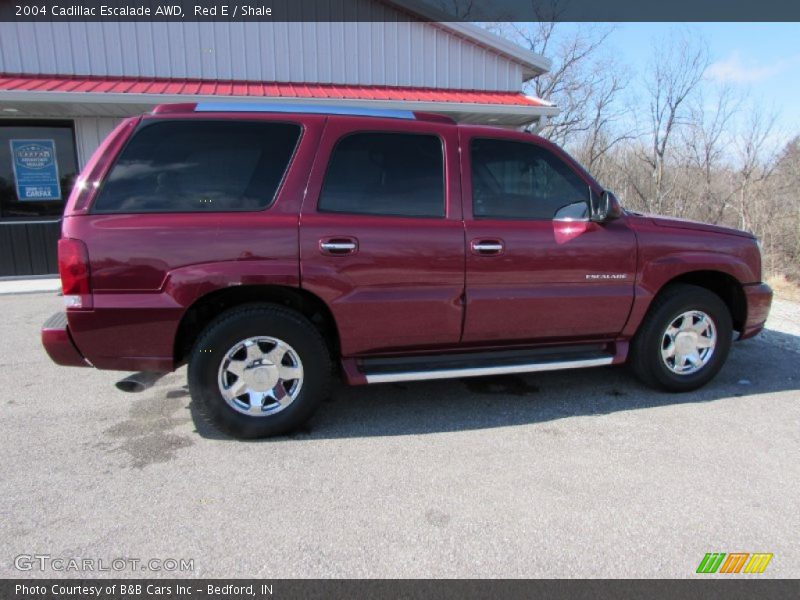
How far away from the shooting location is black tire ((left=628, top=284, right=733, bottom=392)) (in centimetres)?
400

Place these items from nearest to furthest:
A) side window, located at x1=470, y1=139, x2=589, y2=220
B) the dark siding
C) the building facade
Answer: side window, located at x1=470, y1=139, x2=589, y2=220 < the building facade < the dark siding

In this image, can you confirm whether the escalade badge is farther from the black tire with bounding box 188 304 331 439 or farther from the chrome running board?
the black tire with bounding box 188 304 331 439

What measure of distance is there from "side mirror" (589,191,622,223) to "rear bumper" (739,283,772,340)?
1.43 meters

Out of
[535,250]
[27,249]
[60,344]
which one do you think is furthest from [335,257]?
[27,249]

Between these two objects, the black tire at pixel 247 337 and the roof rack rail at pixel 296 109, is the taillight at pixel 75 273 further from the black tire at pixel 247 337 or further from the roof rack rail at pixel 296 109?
the roof rack rail at pixel 296 109

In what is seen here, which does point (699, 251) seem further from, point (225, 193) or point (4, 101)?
point (4, 101)

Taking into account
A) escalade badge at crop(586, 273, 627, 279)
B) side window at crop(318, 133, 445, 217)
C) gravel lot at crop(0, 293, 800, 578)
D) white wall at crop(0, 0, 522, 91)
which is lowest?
→ gravel lot at crop(0, 293, 800, 578)

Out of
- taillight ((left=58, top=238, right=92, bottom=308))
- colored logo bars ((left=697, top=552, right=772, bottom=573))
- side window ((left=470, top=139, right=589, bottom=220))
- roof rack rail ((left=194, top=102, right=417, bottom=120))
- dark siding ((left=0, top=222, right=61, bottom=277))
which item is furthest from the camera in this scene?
dark siding ((left=0, top=222, right=61, bottom=277))

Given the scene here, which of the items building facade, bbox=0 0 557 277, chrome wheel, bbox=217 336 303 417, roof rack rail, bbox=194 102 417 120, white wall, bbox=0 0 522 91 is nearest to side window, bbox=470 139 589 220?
roof rack rail, bbox=194 102 417 120

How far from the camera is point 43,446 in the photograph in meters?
3.32

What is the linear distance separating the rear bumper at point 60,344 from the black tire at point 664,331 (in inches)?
154

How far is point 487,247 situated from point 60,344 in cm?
272

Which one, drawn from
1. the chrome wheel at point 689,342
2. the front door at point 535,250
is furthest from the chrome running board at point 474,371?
the chrome wheel at point 689,342

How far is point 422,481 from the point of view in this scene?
2912 millimetres
